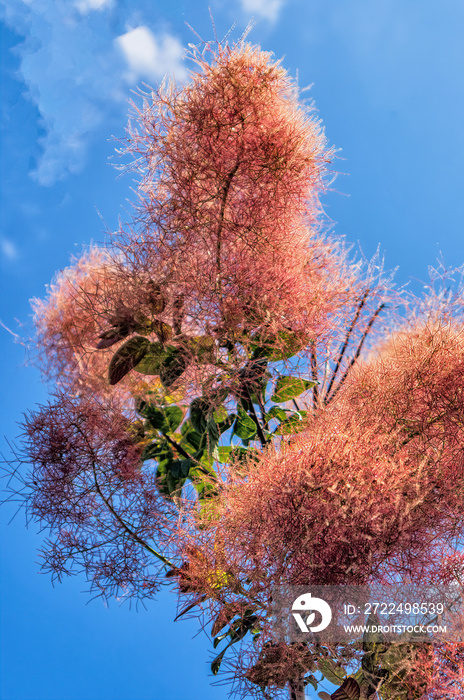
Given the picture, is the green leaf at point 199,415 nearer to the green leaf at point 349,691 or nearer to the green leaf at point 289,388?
the green leaf at point 289,388

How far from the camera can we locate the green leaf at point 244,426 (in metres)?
1.01

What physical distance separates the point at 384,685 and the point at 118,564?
1.72ft

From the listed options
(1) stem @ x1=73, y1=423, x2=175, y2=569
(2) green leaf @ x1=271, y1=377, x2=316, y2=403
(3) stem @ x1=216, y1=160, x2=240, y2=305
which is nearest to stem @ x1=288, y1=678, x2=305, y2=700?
(1) stem @ x1=73, y1=423, x2=175, y2=569

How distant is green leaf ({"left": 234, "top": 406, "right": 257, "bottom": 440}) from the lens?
1.01 m

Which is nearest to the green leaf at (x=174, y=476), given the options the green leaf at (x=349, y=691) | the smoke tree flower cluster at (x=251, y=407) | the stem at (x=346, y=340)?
the smoke tree flower cluster at (x=251, y=407)

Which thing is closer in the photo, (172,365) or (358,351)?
(172,365)

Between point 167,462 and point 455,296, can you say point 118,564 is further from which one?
point 455,296

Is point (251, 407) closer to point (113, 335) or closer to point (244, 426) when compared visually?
point (244, 426)

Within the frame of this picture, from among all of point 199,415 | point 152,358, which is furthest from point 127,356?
point 199,415

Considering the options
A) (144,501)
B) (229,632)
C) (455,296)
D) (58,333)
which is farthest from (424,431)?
(58,333)

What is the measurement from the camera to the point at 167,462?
1.08 m

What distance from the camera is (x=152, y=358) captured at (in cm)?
94

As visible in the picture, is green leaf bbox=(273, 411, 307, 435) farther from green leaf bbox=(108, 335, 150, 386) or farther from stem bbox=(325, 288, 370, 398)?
green leaf bbox=(108, 335, 150, 386)

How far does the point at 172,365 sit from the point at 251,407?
0.16 meters
